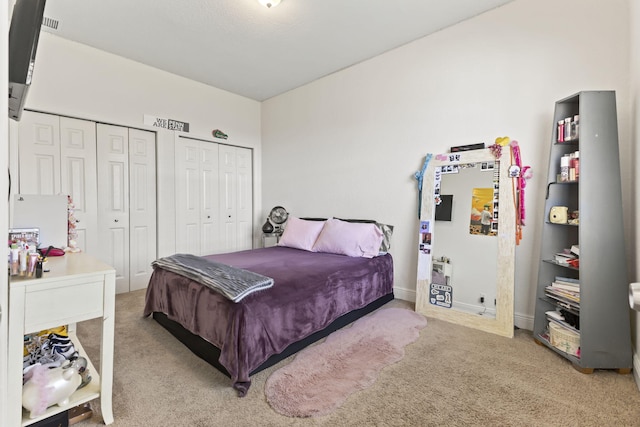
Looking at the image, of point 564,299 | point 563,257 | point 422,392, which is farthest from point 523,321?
point 422,392

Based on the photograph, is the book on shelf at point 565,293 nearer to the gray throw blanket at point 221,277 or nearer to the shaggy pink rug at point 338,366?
the shaggy pink rug at point 338,366

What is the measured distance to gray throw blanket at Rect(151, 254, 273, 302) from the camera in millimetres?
1808

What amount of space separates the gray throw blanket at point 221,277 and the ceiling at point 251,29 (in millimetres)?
2236

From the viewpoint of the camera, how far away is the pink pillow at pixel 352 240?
3059mm

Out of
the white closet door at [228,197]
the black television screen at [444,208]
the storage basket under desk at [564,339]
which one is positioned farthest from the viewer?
the white closet door at [228,197]

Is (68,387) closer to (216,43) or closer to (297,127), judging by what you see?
(216,43)

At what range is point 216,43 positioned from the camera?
3.19 meters

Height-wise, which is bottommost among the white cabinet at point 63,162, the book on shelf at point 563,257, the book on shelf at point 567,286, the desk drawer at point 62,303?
the book on shelf at point 567,286

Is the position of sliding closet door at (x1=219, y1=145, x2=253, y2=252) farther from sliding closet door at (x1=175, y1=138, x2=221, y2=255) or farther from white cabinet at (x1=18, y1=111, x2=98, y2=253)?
white cabinet at (x1=18, y1=111, x2=98, y2=253)

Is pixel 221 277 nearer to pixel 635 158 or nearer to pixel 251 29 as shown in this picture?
pixel 251 29

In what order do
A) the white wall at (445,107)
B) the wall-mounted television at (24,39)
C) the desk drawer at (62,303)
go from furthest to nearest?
1. the white wall at (445,107)
2. the desk drawer at (62,303)
3. the wall-mounted television at (24,39)

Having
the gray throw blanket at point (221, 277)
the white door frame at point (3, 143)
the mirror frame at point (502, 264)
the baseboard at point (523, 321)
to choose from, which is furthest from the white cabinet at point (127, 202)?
the baseboard at point (523, 321)

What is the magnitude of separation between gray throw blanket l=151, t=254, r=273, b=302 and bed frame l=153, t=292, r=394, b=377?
1.36 feet

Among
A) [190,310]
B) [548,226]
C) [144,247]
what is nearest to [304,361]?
[190,310]
